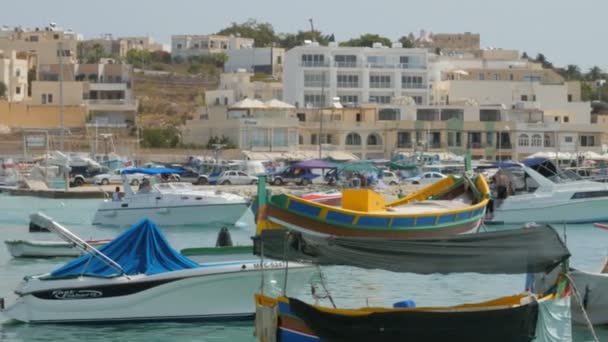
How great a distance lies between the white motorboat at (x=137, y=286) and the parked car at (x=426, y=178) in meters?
59.8

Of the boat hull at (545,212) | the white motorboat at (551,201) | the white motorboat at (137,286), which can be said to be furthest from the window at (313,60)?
the white motorboat at (137,286)

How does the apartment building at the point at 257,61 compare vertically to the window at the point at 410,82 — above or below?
above

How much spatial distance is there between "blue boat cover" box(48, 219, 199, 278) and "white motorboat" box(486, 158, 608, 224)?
27.1 m

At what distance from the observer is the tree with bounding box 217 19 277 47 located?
591ft

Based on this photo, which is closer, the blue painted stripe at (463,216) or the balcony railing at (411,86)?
the blue painted stripe at (463,216)

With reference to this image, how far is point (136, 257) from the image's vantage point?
26297 mm

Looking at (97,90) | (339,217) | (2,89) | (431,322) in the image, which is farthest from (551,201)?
(2,89)

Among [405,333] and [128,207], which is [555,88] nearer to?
[128,207]

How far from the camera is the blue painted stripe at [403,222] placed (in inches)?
1284

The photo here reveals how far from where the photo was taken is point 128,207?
53.4 metres

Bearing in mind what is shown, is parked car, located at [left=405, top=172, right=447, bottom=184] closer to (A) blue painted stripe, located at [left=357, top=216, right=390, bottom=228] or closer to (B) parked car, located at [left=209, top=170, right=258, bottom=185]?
(B) parked car, located at [left=209, top=170, right=258, bottom=185]

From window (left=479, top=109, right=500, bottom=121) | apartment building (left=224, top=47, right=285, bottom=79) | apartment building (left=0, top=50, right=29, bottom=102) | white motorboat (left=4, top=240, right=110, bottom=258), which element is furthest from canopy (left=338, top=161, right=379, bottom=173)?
apartment building (left=224, top=47, right=285, bottom=79)

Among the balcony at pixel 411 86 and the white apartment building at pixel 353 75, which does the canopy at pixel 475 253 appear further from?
the balcony at pixel 411 86

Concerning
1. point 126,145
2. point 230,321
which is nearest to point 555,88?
point 126,145
